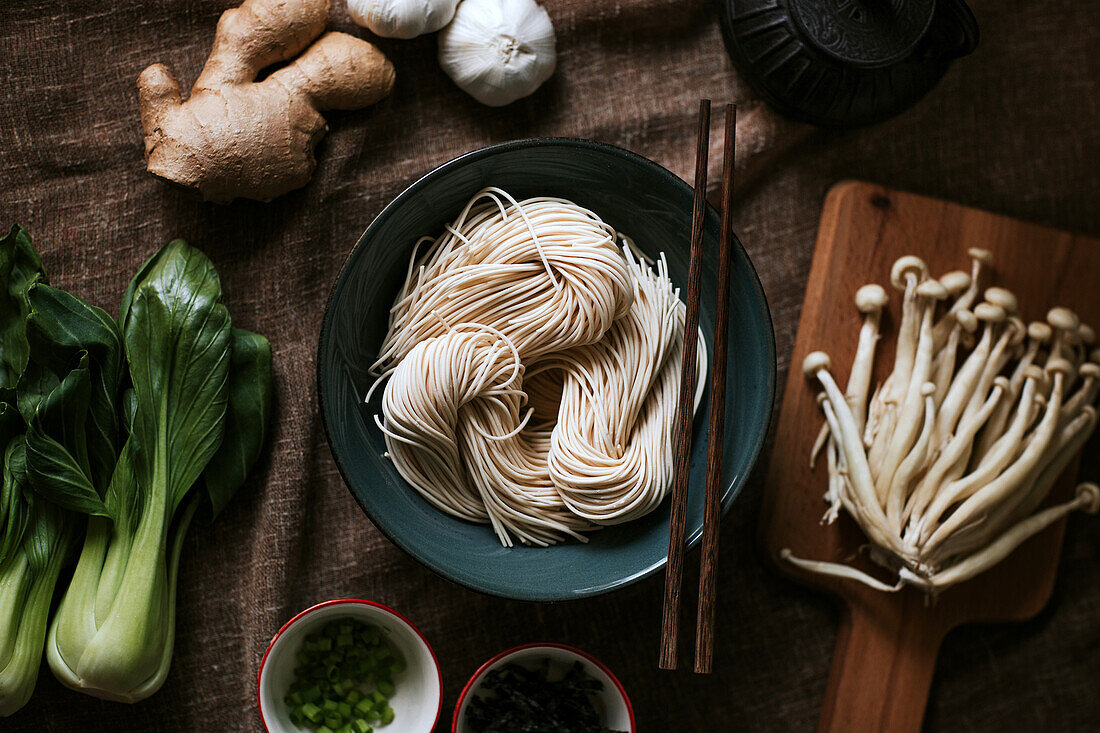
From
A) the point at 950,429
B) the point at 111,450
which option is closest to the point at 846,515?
the point at 950,429

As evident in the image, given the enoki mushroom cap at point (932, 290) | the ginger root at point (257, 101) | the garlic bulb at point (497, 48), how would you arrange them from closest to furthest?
the ginger root at point (257, 101), the garlic bulb at point (497, 48), the enoki mushroom cap at point (932, 290)

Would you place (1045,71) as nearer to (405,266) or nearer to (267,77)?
(405,266)

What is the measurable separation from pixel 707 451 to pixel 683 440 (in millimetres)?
58

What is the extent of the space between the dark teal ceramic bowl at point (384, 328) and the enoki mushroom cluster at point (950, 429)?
1.18 ft

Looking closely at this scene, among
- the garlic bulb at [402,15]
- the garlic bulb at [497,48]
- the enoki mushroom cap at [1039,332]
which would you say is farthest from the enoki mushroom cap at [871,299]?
the garlic bulb at [402,15]

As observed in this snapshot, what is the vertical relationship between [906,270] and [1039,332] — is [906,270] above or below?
above

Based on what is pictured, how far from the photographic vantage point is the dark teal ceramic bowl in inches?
62.6

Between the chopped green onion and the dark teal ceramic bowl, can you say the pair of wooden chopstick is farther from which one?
the chopped green onion

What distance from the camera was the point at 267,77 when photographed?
1.83m

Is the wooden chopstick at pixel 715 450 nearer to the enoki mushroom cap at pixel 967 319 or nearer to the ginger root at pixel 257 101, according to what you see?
the enoki mushroom cap at pixel 967 319

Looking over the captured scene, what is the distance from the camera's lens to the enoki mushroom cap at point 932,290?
6.25 feet

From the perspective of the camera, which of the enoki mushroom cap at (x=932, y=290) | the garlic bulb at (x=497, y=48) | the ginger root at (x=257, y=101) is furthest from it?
the enoki mushroom cap at (x=932, y=290)

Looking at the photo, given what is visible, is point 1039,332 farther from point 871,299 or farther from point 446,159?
point 446,159

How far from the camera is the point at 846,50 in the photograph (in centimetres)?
179
